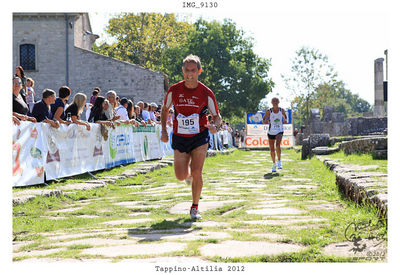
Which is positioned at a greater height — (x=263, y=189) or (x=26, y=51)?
(x=26, y=51)

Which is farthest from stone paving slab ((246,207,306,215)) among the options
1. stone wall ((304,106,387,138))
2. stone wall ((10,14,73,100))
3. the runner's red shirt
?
stone wall ((10,14,73,100))

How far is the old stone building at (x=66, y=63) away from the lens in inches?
1233

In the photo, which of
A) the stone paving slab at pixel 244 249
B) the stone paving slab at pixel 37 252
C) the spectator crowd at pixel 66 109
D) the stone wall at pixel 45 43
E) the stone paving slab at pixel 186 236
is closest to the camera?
the stone paving slab at pixel 244 249

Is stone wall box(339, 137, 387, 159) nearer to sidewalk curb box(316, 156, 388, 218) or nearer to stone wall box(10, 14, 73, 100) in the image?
sidewalk curb box(316, 156, 388, 218)

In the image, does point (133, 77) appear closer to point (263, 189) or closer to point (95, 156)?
point (95, 156)

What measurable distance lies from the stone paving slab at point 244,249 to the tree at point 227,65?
42.9 meters

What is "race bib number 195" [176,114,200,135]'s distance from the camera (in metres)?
5.63

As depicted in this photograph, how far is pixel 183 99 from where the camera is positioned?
5660 mm

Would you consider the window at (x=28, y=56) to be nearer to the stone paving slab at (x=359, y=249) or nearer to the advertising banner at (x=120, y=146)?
the advertising banner at (x=120, y=146)

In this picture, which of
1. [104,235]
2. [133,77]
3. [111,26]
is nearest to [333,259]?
[104,235]

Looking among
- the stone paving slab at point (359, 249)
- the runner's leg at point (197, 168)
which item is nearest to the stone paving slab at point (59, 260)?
the stone paving slab at point (359, 249)

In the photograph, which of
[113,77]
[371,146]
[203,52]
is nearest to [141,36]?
[203,52]

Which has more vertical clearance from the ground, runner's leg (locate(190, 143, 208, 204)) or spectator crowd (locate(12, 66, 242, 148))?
spectator crowd (locate(12, 66, 242, 148))
